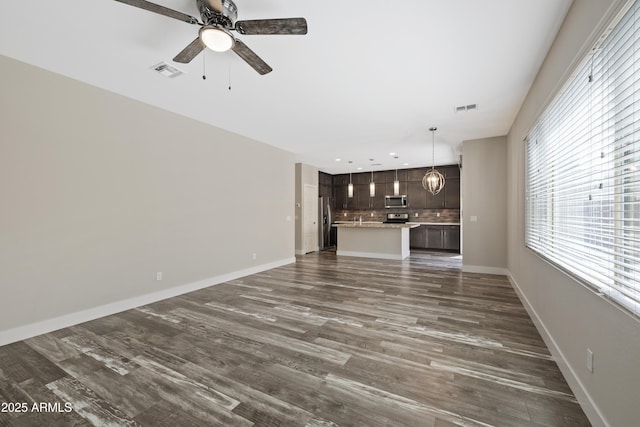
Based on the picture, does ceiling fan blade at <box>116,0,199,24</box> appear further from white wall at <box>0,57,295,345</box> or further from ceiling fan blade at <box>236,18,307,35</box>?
white wall at <box>0,57,295,345</box>

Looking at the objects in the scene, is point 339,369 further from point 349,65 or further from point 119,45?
point 119,45

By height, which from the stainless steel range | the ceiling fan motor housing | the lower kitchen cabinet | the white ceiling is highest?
the white ceiling

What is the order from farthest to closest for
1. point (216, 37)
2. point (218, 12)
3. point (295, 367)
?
point (295, 367) < point (216, 37) < point (218, 12)

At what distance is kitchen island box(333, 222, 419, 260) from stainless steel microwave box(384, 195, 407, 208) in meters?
1.87

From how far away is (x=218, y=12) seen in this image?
6.15 feet

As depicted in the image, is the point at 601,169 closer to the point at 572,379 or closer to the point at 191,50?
the point at 572,379

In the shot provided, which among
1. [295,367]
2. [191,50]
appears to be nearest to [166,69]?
[191,50]

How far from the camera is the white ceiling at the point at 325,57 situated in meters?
2.06

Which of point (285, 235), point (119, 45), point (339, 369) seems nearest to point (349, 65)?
point (119, 45)

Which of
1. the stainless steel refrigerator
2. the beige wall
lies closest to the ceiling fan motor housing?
the beige wall

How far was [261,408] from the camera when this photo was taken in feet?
5.72

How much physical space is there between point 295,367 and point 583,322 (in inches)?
80.8

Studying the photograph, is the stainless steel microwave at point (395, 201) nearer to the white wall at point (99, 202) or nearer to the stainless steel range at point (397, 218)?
the stainless steel range at point (397, 218)

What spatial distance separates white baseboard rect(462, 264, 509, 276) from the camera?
536cm
